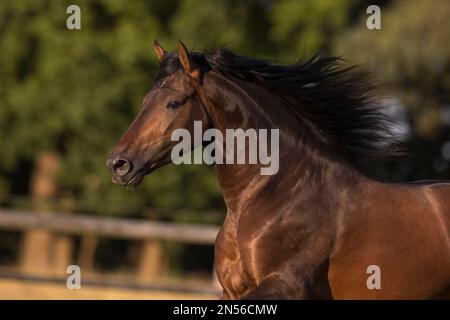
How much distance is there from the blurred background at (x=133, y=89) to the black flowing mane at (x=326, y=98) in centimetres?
949

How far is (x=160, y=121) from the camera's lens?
462 cm

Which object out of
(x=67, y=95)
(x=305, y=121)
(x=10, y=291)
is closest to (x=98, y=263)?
(x=67, y=95)

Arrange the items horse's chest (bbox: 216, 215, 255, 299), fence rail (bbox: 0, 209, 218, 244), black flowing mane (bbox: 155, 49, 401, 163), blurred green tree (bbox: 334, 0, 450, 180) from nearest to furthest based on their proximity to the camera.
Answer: horse's chest (bbox: 216, 215, 255, 299)
black flowing mane (bbox: 155, 49, 401, 163)
fence rail (bbox: 0, 209, 218, 244)
blurred green tree (bbox: 334, 0, 450, 180)

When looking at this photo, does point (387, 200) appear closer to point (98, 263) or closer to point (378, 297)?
point (378, 297)

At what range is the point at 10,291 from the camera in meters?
10.1

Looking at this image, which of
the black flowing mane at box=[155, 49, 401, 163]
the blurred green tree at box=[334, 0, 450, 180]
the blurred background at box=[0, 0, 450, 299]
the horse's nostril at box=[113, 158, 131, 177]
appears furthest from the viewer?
the blurred green tree at box=[334, 0, 450, 180]

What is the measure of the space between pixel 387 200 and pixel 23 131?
1164 cm

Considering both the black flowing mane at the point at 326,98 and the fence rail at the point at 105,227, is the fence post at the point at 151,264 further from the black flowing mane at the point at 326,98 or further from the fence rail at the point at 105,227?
the black flowing mane at the point at 326,98

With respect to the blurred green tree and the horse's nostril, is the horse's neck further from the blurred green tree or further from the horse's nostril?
the blurred green tree

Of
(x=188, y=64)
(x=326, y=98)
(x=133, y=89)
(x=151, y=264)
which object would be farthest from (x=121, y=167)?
(x=133, y=89)

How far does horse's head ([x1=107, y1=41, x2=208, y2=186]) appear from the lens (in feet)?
15.1

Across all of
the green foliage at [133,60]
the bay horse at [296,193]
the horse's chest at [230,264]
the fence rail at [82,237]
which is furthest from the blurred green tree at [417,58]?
the horse's chest at [230,264]

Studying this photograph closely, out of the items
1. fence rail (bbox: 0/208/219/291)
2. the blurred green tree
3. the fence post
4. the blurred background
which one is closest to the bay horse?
fence rail (bbox: 0/208/219/291)

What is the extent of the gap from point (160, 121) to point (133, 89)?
11.0m
